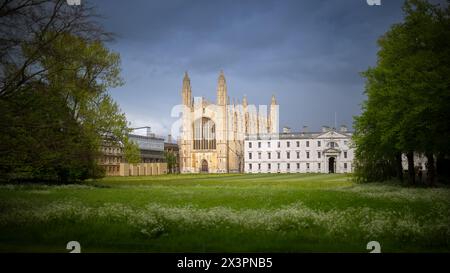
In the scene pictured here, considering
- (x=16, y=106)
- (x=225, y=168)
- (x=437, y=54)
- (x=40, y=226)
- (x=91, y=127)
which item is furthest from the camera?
(x=225, y=168)

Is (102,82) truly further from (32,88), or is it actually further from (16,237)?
(16,237)

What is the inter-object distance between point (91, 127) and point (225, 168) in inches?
2527

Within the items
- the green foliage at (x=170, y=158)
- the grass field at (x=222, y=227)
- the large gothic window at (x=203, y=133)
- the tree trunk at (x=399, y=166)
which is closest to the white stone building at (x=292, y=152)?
the large gothic window at (x=203, y=133)

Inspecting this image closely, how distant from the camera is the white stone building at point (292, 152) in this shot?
258 ft

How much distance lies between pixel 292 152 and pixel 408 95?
70914 mm

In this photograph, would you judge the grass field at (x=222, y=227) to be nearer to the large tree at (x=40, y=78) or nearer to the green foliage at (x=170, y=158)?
the large tree at (x=40, y=78)

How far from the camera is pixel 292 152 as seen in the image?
91.8 metres

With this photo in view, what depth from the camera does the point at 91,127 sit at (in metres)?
22.1

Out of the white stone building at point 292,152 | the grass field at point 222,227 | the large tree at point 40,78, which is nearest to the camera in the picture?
the grass field at point 222,227

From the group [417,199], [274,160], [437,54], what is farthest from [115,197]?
[274,160]

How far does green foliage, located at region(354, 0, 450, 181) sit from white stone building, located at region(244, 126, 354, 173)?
47480mm

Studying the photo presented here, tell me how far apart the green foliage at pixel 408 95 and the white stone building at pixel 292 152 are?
47480mm

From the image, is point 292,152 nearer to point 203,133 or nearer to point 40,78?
point 203,133
